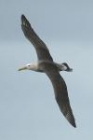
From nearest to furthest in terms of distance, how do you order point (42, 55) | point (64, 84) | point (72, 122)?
point (72, 122) < point (64, 84) < point (42, 55)

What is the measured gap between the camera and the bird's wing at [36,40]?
47906 mm

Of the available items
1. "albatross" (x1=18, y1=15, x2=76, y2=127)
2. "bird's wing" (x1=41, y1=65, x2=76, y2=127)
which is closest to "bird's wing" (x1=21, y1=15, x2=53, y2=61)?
→ "albatross" (x1=18, y1=15, x2=76, y2=127)

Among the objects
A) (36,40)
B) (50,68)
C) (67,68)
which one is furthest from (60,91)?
(36,40)

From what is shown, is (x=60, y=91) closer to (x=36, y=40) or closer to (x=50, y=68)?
(x=50, y=68)

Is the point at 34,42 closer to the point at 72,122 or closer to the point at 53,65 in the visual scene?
the point at 53,65

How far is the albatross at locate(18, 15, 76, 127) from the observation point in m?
43.2

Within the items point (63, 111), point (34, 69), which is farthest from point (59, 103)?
point (34, 69)

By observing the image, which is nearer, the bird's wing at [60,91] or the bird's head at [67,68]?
the bird's wing at [60,91]

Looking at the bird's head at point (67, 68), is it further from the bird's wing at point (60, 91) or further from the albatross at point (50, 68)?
the bird's wing at point (60, 91)

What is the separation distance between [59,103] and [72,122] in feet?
6.91

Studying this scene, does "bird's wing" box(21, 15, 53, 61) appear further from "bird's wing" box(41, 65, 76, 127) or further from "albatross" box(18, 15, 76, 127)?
"bird's wing" box(41, 65, 76, 127)

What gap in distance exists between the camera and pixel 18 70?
50.4 metres

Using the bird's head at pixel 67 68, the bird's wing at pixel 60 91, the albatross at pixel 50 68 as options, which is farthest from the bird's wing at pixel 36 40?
the bird's head at pixel 67 68

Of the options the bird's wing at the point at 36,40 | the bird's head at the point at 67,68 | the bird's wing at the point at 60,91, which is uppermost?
the bird's wing at the point at 36,40
